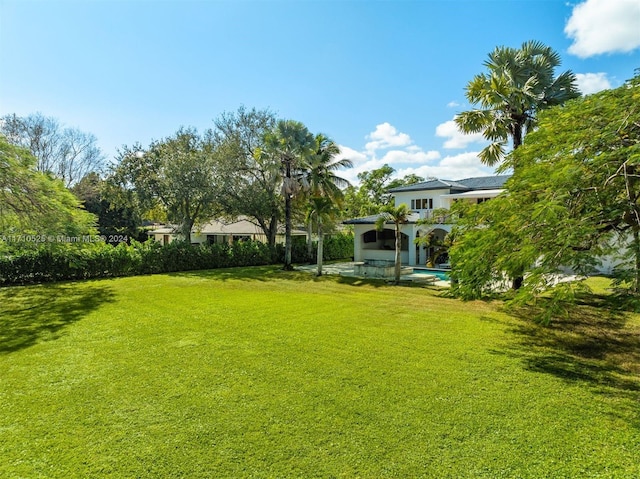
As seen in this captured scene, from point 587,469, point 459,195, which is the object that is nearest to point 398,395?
point 587,469

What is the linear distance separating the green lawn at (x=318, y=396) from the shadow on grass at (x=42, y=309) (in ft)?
0.41

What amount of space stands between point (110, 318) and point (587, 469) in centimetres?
1207

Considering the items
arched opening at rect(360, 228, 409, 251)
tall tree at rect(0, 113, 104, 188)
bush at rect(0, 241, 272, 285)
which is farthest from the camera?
tall tree at rect(0, 113, 104, 188)

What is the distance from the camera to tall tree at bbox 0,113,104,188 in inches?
1308

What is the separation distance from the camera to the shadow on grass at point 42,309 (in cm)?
937

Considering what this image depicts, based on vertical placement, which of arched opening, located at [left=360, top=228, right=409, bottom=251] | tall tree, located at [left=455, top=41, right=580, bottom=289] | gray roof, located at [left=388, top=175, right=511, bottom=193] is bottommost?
arched opening, located at [left=360, top=228, right=409, bottom=251]

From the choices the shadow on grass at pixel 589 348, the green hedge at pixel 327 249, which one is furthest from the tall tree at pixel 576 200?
the green hedge at pixel 327 249

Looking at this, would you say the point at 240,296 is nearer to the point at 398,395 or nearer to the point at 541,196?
the point at 398,395

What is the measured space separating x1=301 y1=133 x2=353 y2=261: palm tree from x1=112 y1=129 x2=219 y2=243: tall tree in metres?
7.01

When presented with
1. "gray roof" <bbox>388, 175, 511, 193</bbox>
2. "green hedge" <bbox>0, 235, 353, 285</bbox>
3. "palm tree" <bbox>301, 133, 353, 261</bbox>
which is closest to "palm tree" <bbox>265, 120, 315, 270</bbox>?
"palm tree" <bbox>301, 133, 353, 261</bbox>

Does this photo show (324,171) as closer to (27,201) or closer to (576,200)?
(27,201)

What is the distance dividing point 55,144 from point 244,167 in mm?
25621

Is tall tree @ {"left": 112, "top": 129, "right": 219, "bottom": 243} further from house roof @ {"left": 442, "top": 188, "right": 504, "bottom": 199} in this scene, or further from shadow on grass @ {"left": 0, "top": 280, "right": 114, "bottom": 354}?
house roof @ {"left": 442, "top": 188, "right": 504, "bottom": 199}

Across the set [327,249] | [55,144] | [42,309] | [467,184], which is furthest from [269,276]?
[55,144]
